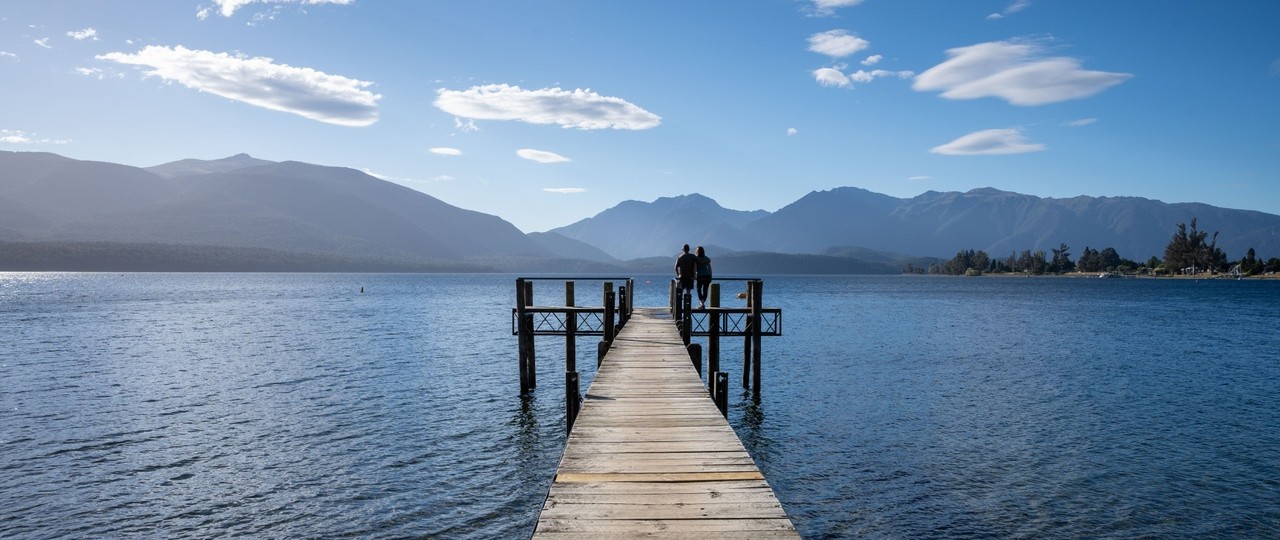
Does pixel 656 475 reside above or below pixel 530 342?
above

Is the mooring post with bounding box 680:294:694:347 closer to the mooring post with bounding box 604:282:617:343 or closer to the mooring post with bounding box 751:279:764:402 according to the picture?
the mooring post with bounding box 604:282:617:343

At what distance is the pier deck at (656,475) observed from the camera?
23.1 ft

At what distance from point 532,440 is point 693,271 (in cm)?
862

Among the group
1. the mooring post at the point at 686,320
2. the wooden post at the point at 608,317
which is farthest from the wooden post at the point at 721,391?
the wooden post at the point at 608,317

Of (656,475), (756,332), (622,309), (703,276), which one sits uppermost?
(703,276)

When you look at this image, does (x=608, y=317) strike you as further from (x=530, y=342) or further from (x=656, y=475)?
(x=656, y=475)

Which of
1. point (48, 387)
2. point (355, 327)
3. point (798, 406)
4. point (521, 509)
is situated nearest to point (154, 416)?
point (48, 387)

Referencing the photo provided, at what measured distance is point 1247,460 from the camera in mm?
19250

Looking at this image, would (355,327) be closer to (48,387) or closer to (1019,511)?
(48,387)

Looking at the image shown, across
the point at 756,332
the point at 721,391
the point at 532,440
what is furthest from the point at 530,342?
the point at 721,391

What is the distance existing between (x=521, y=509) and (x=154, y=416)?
15.6 meters

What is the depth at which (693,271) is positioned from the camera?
1020 inches

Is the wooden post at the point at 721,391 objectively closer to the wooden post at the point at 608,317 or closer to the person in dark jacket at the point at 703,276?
the wooden post at the point at 608,317

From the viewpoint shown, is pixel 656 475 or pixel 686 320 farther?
pixel 686 320
